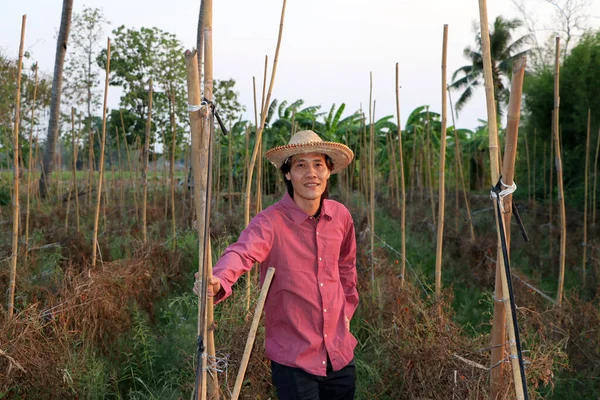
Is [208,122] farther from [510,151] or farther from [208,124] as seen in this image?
[510,151]

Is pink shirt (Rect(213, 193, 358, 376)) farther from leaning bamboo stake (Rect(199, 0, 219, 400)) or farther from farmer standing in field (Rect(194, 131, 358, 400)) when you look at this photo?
leaning bamboo stake (Rect(199, 0, 219, 400))

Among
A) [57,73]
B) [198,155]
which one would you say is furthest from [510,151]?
[57,73]

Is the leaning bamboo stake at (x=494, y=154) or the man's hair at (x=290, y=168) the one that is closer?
the leaning bamboo stake at (x=494, y=154)

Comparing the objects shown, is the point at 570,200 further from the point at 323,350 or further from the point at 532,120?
the point at 323,350

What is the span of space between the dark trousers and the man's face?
549 millimetres

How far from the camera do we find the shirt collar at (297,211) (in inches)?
76.9

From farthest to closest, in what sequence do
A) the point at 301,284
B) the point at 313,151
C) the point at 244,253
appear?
1. the point at 313,151
2. the point at 301,284
3. the point at 244,253

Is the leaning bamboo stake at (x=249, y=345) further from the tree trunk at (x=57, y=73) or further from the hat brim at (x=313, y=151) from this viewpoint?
the tree trunk at (x=57, y=73)

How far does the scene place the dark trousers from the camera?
182cm

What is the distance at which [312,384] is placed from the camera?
1.84 meters

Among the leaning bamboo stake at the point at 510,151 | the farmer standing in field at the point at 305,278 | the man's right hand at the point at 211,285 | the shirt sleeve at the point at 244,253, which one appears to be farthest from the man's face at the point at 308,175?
the leaning bamboo stake at the point at 510,151

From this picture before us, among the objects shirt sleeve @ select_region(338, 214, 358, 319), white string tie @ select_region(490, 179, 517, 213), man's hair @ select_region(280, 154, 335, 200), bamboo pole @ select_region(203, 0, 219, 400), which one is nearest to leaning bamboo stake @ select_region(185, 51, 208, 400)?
bamboo pole @ select_region(203, 0, 219, 400)

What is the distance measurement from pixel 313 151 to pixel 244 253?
462 mm

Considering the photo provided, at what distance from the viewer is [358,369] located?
3.29 metres
